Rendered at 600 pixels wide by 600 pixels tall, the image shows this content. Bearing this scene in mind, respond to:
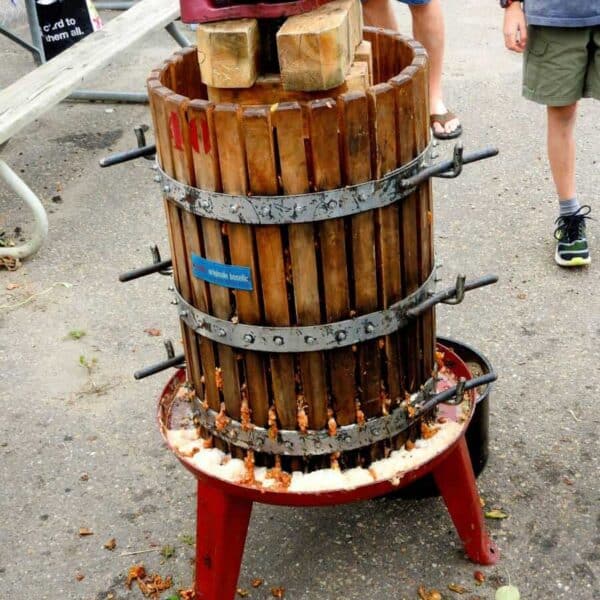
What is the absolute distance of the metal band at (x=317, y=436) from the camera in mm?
Result: 2213

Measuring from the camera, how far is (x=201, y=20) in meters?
2.03

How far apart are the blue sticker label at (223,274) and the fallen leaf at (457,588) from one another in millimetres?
1120

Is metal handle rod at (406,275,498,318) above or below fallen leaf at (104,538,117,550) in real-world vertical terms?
above

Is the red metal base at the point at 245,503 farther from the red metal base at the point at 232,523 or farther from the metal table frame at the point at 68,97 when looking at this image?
the metal table frame at the point at 68,97

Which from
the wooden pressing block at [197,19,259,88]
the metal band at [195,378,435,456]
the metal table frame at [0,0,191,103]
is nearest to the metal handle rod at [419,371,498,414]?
the metal band at [195,378,435,456]

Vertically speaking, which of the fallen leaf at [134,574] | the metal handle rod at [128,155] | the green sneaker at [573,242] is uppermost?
the metal handle rod at [128,155]

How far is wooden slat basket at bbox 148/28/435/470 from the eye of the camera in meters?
1.92

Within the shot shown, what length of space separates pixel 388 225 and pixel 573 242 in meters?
2.20

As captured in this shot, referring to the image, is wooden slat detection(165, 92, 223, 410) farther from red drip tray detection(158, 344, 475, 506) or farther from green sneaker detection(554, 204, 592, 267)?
green sneaker detection(554, 204, 592, 267)

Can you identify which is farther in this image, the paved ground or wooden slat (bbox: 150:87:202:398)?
the paved ground

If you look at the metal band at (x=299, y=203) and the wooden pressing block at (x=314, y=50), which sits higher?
the wooden pressing block at (x=314, y=50)

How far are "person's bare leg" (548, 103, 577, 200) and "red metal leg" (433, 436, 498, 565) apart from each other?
1.86 metres

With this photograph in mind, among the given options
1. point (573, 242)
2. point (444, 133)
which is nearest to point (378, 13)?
point (444, 133)

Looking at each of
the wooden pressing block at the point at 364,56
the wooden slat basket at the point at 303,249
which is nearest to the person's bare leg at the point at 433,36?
the wooden slat basket at the point at 303,249
